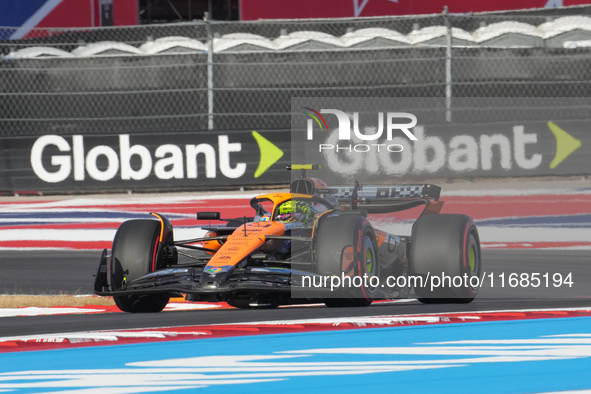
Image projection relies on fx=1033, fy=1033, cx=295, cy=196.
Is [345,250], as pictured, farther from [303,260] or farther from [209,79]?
[209,79]

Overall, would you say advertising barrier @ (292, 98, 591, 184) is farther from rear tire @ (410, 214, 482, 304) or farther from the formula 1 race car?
rear tire @ (410, 214, 482, 304)

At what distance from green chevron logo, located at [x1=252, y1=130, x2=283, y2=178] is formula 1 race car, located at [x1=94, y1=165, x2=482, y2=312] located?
603 centimetres

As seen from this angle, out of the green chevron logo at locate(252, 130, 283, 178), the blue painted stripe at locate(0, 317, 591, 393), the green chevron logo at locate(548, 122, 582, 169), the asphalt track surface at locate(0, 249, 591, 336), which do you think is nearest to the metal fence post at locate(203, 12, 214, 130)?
the green chevron logo at locate(252, 130, 283, 178)

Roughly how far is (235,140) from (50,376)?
28.7ft

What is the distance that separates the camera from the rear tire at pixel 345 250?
6.41 meters

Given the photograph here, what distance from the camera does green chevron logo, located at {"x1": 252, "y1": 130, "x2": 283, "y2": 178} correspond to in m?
13.4

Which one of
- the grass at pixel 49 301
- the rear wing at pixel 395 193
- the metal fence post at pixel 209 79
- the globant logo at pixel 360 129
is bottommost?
the grass at pixel 49 301

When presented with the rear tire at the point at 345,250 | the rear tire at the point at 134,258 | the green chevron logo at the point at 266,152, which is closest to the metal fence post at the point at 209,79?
Result: the green chevron logo at the point at 266,152

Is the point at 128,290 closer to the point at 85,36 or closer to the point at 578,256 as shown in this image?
the point at 578,256

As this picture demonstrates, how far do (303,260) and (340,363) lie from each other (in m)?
1.89

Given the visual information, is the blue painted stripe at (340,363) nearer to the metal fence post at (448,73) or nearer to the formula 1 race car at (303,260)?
the formula 1 race car at (303,260)

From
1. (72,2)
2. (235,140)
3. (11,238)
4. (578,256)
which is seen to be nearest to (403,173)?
(235,140)

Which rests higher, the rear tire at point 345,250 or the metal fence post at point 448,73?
the metal fence post at point 448,73

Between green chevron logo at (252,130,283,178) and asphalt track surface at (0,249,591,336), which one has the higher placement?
green chevron logo at (252,130,283,178)
